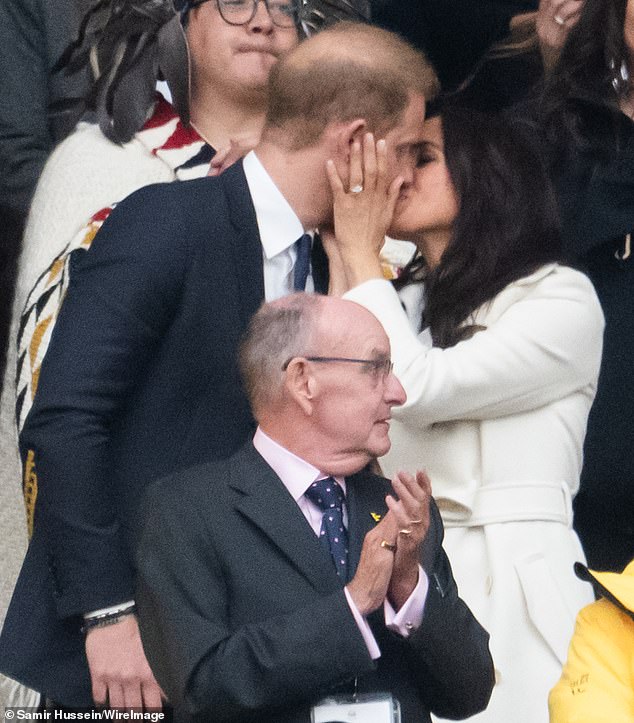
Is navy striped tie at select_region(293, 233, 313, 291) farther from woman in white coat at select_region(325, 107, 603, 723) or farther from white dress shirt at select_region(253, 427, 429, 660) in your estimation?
white dress shirt at select_region(253, 427, 429, 660)

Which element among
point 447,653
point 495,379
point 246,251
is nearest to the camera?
point 447,653

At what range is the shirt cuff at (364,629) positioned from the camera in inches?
122

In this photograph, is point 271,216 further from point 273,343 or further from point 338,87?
point 273,343

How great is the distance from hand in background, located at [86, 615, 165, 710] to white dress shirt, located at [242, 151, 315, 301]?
78 centimetres

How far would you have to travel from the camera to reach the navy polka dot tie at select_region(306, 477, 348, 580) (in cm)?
327

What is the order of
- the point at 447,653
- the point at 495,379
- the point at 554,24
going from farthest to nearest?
the point at 554,24
the point at 495,379
the point at 447,653

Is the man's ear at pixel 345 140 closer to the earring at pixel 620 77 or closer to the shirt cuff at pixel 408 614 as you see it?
the earring at pixel 620 77

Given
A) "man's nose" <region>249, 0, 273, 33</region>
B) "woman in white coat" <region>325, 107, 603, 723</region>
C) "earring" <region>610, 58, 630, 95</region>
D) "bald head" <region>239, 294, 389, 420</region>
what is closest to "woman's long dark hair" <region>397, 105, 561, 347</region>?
"woman in white coat" <region>325, 107, 603, 723</region>

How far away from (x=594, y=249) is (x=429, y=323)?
531 mm

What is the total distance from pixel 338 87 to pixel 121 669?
1313mm

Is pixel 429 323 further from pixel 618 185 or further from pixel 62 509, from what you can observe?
pixel 62 509

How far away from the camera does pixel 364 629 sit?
10.2 ft

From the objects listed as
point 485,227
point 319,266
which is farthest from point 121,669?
point 485,227

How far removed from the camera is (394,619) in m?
3.17
